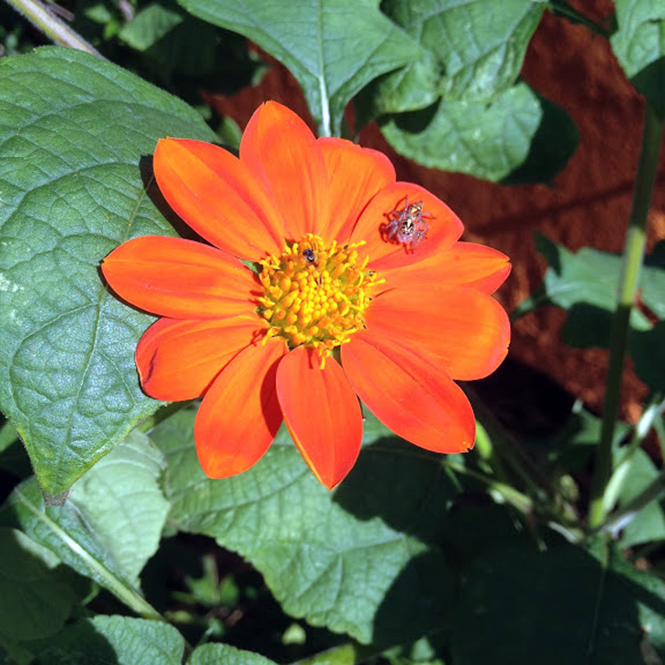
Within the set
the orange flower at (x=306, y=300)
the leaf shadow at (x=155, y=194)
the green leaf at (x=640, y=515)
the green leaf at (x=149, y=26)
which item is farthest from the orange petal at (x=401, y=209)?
the green leaf at (x=640, y=515)

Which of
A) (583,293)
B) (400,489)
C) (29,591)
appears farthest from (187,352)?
(583,293)

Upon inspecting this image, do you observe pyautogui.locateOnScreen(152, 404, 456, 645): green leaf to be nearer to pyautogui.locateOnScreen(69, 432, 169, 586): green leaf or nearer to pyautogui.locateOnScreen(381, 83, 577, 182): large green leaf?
pyautogui.locateOnScreen(69, 432, 169, 586): green leaf

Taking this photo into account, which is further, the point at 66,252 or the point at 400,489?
the point at 400,489

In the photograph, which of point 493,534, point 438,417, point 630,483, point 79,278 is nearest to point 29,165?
point 79,278

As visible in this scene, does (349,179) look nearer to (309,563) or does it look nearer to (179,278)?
(179,278)

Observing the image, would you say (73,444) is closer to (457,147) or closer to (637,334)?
(457,147)

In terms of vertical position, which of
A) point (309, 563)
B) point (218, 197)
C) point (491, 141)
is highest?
point (218, 197)

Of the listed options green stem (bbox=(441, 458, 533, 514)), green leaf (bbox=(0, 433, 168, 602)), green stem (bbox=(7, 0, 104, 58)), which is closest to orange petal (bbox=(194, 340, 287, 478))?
green leaf (bbox=(0, 433, 168, 602))
